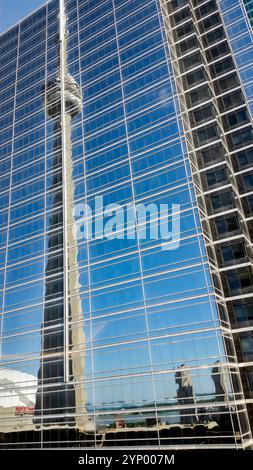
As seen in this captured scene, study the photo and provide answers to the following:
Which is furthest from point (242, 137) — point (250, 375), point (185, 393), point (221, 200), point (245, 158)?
point (185, 393)

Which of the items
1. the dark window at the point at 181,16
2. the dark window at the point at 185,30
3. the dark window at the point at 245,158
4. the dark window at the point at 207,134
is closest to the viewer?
the dark window at the point at 245,158

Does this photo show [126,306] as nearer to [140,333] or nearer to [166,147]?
[140,333]

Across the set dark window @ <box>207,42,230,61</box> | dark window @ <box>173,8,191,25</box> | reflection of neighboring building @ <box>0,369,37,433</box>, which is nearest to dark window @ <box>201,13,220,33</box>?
dark window @ <box>173,8,191,25</box>

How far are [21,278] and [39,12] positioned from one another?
2200 inches

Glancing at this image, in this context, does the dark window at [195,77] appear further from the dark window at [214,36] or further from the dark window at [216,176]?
the dark window at [216,176]

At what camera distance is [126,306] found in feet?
128

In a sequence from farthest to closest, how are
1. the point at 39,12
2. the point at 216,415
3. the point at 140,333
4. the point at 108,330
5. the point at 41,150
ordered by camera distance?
the point at 39,12
the point at 41,150
the point at 108,330
the point at 140,333
the point at 216,415

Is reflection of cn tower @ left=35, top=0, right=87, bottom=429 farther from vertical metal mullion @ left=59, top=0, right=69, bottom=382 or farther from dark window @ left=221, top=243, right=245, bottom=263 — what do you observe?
dark window @ left=221, top=243, right=245, bottom=263

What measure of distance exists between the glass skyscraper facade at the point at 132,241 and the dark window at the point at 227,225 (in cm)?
13

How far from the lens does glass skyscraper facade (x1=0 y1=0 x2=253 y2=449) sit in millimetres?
34094

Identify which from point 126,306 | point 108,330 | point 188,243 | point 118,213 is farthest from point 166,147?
point 108,330

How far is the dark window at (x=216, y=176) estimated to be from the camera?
140 feet

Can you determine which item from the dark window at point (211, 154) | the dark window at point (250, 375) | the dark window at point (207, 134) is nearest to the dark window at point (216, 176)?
the dark window at point (211, 154)

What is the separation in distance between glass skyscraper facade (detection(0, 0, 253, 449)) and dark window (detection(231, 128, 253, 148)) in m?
0.17
